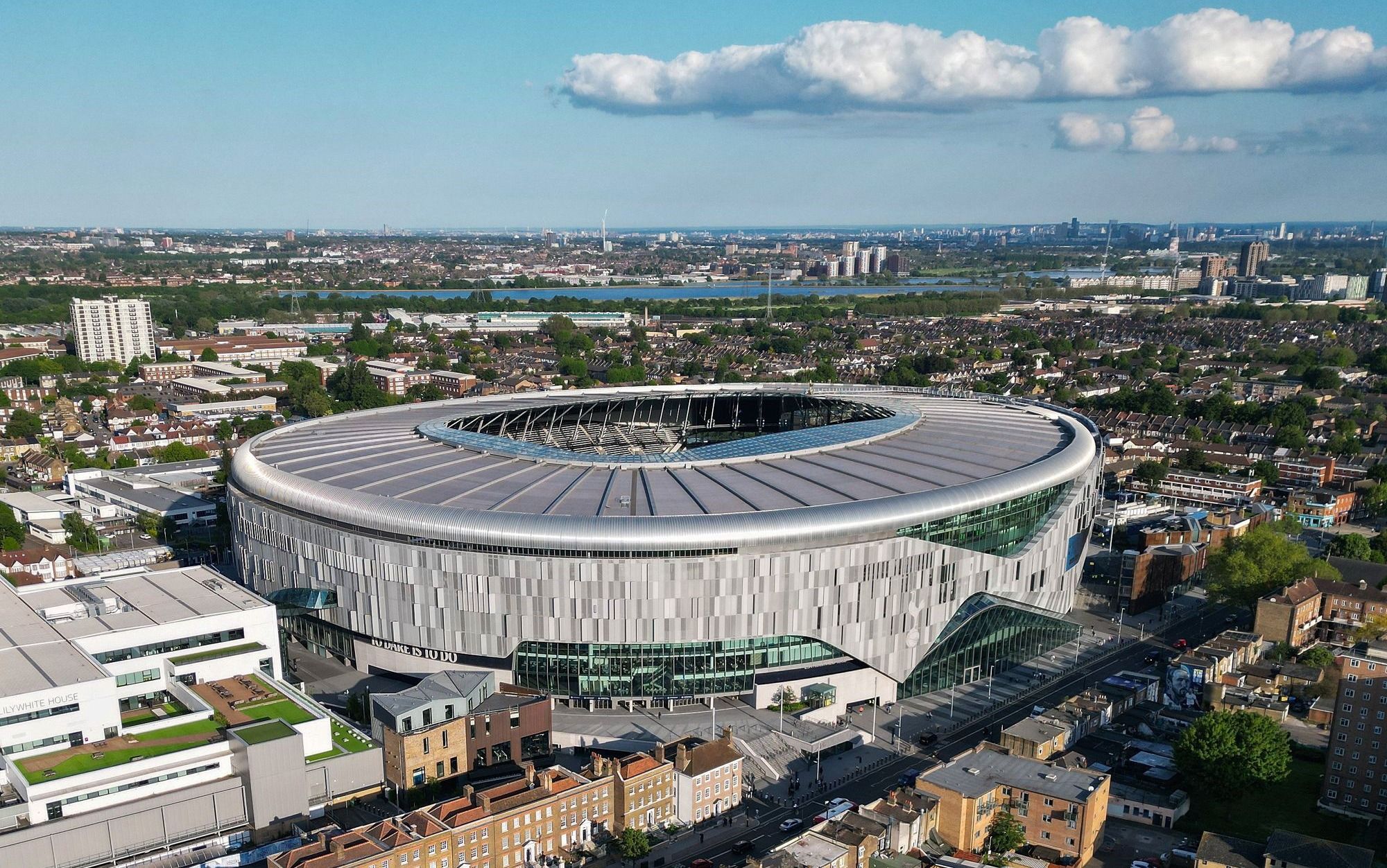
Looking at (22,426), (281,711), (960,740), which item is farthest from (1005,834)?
(22,426)

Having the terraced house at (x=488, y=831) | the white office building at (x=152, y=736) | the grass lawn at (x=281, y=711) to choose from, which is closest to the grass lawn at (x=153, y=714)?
the white office building at (x=152, y=736)

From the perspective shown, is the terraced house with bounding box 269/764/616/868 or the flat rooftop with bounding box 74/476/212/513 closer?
the terraced house with bounding box 269/764/616/868

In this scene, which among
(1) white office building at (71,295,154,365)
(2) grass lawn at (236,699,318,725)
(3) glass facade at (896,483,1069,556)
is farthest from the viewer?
(1) white office building at (71,295,154,365)

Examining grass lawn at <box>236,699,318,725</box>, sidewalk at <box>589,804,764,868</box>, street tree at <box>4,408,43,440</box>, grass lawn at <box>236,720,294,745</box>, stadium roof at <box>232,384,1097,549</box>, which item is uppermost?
stadium roof at <box>232,384,1097,549</box>

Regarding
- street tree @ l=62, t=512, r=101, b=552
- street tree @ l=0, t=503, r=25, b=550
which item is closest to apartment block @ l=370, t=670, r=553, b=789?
street tree @ l=62, t=512, r=101, b=552

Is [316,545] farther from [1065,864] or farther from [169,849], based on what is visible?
[1065,864]

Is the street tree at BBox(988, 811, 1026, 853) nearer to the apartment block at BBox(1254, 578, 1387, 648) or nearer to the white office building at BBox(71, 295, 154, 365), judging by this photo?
the apartment block at BBox(1254, 578, 1387, 648)
